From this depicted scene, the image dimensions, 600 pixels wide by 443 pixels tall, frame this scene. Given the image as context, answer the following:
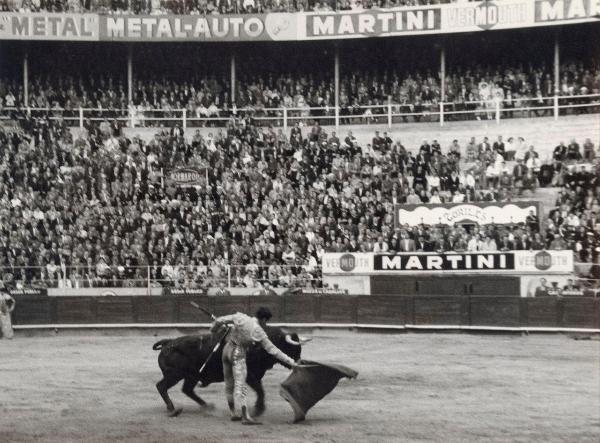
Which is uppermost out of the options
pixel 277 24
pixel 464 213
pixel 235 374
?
pixel 277 24

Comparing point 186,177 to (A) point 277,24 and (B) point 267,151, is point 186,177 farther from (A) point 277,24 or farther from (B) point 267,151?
(A) point 277,24

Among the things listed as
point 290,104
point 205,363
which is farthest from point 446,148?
point 205,363

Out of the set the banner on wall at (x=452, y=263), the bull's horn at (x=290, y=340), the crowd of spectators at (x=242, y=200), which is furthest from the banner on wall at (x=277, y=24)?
the bull's horn at (x=290, y=340)

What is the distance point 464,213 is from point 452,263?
188 centimetres

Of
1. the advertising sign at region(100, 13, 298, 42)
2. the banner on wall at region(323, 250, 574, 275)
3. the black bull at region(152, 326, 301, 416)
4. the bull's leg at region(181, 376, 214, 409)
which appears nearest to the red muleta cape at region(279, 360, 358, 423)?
the black bull at region(152, 326, 301, 416)

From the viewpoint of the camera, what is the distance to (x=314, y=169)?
2706 cm

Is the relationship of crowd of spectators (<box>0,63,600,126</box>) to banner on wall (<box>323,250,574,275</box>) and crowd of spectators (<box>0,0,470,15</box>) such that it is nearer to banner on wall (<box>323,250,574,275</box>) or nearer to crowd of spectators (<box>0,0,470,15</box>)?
crowd of spectators (<box>0,0,470,15</box>)

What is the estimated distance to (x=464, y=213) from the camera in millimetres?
24484

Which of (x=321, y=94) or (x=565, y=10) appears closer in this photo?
(x=565, y=10)

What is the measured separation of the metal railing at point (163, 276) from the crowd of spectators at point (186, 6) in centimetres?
1091

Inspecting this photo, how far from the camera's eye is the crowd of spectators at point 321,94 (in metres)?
29.7

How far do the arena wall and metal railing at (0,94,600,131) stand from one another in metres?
7.39

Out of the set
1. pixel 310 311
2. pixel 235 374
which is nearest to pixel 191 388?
pixel 235 374

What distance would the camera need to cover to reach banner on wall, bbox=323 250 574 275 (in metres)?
22.4
